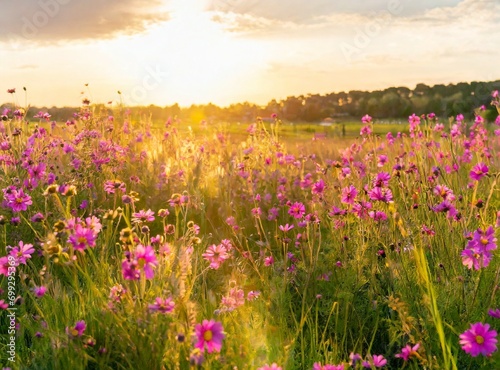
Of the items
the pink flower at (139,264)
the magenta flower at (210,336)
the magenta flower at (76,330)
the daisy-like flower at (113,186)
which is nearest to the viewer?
the magenta flower at (210,336)

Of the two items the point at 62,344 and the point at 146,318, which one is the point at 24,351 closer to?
the point at 62,344

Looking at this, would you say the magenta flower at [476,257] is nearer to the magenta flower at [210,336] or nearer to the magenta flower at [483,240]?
the magenta flower at [483,240]

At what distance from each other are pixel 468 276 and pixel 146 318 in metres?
1.86

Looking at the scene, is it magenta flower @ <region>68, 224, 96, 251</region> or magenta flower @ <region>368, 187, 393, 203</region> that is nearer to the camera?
magenta flower @ <region>68, 224, 96, 251</region>

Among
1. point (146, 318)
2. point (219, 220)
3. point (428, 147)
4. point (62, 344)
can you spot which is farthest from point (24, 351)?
point (428, 147)

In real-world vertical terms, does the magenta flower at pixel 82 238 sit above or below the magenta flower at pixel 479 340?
above

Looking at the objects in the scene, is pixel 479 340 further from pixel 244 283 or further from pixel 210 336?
pixel 244 283

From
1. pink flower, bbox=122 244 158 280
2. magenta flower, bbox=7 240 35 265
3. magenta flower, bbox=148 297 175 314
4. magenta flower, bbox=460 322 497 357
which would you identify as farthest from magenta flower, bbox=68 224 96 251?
magenta flower, bbox=460 322 497 357

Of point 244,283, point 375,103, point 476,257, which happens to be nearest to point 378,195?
point 476,257

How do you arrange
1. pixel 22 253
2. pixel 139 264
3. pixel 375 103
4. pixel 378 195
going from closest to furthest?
pixel 139 264, pixel 22 253, pixel 378 195, pixel 375 103

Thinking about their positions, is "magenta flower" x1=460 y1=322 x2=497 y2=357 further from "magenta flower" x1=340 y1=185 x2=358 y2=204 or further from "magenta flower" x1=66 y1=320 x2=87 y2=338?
"magenta flower" x1=66 y1=320 x2=87 y2=338

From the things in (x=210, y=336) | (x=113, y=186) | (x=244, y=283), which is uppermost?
(x=113, y=186)

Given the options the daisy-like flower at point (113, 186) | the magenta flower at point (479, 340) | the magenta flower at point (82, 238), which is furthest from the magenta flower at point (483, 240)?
the daisy-like flower at point (113, 186)

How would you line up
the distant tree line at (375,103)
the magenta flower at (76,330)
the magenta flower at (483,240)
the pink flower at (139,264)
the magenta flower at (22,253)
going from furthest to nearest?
the distant tree line at (375,103), the magenta flower at (22,253), the magenta flower at (483,240), the magenta flower at (76,330), the pink flower at (139,264)
